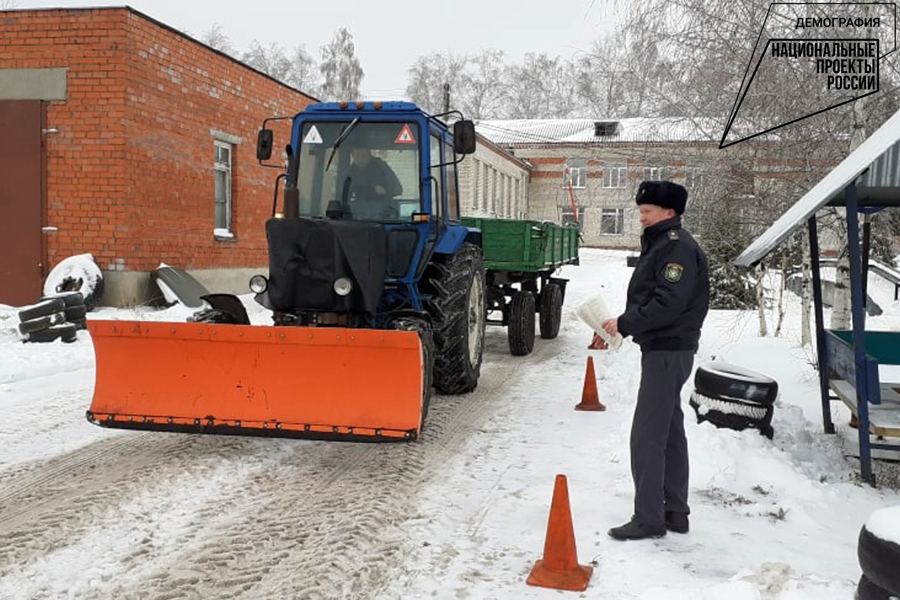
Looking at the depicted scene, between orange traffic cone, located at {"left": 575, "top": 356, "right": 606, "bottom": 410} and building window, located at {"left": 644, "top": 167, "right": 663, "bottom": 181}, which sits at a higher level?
building window, located at {"left": 644, "top": 167, "right": 663, "bottom": 181}

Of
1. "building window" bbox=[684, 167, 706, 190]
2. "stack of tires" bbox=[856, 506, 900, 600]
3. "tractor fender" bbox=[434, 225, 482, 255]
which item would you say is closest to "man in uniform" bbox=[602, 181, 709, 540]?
"stack of tires" bbox=[856, 506, 900, 600]

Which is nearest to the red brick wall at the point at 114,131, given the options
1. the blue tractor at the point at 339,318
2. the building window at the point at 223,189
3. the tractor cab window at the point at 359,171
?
the building window at the point at 223,189

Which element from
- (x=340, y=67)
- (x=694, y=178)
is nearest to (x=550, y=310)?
(x=694, y=178)

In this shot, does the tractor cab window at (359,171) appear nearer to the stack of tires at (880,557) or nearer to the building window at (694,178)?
the building window at (694,178)

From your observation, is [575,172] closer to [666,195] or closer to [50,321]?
[50,321]

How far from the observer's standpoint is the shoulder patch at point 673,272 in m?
3.86

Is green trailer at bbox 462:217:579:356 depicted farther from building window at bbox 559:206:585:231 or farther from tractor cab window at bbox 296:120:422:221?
building window at bbox 559:206:585:231

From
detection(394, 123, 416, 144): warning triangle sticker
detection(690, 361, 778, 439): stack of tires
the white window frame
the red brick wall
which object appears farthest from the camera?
the white window frame

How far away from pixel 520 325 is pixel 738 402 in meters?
4.76

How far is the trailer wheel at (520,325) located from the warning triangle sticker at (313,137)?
4.19 meters

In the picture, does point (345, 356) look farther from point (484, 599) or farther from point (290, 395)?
point (484, 599)

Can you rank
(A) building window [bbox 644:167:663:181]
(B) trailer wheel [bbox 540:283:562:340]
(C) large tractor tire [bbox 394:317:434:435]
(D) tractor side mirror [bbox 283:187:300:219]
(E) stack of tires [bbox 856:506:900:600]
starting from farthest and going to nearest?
(B) trailer wheel [bbox 540:283:562:340]
(A) building window [bbox 644:167:663:181]
(D) tractor side mirror [bbox 283:187:300:219]
(C) large tractor tire [bbox 394:317:434:435]
(E) stack of tires [bbox 856:506:900:600]

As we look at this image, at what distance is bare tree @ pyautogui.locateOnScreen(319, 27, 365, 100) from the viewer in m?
61.0

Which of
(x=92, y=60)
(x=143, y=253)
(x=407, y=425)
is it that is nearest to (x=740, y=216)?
(x=407, y=425)
